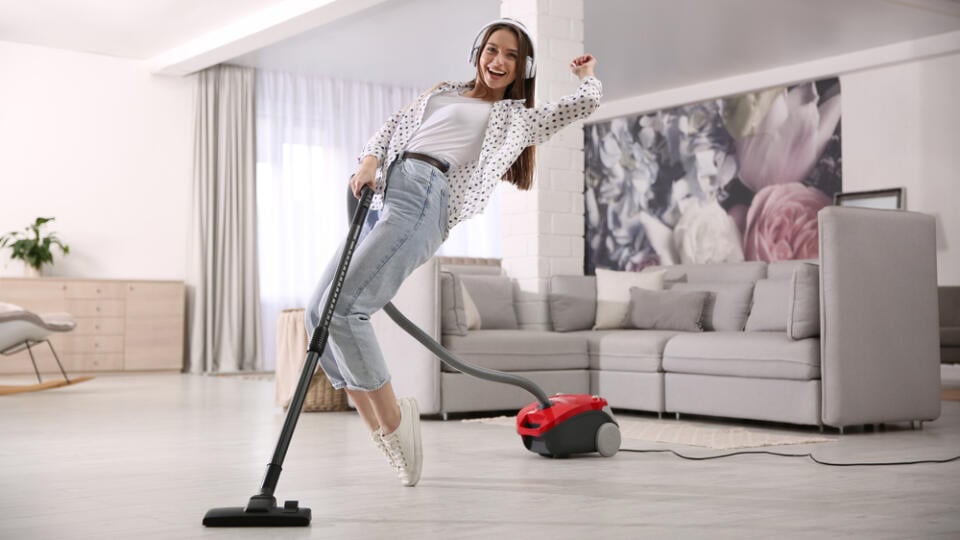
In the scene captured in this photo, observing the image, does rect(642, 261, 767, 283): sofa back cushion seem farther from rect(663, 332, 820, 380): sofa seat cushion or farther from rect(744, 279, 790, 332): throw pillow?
rect(663, 332, 820, 380): sofa seat cushion

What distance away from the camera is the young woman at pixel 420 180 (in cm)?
264

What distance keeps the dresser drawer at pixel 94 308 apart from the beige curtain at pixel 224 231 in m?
0.78

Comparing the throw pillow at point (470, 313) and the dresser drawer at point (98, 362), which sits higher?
the throw pillow at point (470, 313)

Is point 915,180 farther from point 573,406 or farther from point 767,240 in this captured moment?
point 573,406

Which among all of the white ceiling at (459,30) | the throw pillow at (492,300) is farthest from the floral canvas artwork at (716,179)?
the throw pillow at (492,300)

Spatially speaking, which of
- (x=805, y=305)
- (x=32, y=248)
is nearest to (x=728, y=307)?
(x=805, y=305)

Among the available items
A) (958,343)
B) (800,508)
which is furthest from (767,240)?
(800,508)

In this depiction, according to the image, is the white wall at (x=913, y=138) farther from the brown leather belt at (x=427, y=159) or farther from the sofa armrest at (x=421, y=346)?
the brown leather belt at (x=427, y=159)

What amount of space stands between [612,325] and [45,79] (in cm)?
563

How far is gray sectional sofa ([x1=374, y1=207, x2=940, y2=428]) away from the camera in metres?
4.36

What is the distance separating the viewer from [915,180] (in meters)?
9.03

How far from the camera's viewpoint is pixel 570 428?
350 cm

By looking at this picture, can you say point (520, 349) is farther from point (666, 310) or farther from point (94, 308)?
point (94, 308)

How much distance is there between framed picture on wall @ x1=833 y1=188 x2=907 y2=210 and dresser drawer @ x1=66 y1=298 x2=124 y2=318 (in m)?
6.19
